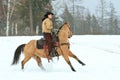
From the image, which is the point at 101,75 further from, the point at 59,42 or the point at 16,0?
the point at 16,0

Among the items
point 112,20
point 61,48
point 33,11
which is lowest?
point 61,48

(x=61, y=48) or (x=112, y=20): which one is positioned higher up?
(x=112, y=20)

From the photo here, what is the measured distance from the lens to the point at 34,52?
13.8m

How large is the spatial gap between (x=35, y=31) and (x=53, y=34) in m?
40.5

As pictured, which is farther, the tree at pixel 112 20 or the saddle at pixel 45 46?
the tree at pixel 112 20

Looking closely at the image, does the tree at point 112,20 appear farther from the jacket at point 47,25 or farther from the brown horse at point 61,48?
the jacket at point 47,25

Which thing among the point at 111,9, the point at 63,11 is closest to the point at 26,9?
the point at 63,11

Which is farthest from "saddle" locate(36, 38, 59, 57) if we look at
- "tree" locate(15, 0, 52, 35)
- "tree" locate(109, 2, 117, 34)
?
"tree" locate(109, 2, 117, 34)

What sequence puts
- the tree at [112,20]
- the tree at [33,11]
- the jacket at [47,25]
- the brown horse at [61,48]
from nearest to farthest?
the brown horse at [61,48] < the jacket at [47,25] < the tree at [33,11] < the tree at [112,20]

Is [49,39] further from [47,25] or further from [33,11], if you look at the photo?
[33,11]

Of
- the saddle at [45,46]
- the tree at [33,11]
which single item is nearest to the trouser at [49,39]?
the saddle at [45,46]

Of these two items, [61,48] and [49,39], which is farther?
[49,39]

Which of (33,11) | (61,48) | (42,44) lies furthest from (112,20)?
(61,48)

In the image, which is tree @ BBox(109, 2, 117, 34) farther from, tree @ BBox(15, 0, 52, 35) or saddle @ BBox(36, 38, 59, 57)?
saddle @ BBox(36, 38, 59, 57)
